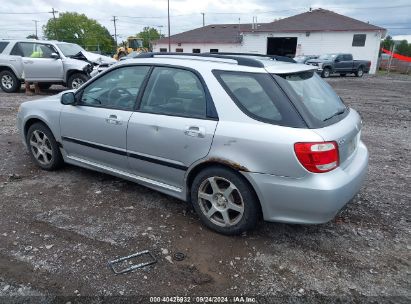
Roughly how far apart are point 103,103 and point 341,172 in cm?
268

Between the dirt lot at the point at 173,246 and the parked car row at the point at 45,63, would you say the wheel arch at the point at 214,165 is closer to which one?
the dirt lot at the point at 173,246

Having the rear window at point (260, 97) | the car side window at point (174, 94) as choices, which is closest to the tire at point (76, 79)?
the car side window at point (174, 94)

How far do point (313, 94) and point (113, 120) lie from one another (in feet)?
6.92

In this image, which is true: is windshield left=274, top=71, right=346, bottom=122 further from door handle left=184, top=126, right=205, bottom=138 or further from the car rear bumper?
door handle left=184, top=126, right=205, bottom=138

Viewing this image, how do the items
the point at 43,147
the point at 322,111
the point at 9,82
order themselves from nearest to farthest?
the point at 322,111 → the point at 43,147 → the point at 9,82

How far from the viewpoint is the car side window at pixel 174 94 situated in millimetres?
3348

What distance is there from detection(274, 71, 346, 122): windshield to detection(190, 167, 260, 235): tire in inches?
34.0

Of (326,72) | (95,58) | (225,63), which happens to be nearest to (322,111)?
(225,63)

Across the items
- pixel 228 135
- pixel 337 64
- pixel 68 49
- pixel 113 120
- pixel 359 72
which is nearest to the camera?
pixel 228 135

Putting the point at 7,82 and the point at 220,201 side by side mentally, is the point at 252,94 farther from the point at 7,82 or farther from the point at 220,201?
the point at 7,82

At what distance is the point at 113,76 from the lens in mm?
4078

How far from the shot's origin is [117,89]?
4.02 m

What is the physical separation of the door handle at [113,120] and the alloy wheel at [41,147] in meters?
1.34

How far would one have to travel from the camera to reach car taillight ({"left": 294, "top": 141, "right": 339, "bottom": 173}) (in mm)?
2748
